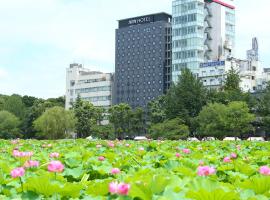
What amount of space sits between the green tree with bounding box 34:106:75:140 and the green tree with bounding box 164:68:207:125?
14915mm

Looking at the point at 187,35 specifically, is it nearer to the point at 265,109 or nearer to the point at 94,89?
the point at 94,89

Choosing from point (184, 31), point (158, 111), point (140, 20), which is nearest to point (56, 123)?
point (158, 111)

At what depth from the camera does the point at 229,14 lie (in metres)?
86.1

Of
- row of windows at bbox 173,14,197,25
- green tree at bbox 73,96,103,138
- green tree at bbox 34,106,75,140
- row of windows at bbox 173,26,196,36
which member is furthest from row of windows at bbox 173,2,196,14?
green tree at bbox 34,106,75,140

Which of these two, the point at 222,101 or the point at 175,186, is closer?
the point at 175,186

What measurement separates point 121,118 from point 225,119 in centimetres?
2420

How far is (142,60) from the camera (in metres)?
92.7

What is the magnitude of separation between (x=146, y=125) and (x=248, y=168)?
255 ft

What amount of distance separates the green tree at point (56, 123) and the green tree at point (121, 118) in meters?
8.12

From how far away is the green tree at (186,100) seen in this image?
5912 cm

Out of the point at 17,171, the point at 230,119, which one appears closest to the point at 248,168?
the point at 17,171

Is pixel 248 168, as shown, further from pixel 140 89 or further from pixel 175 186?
pixel 140 89

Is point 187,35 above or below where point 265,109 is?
above

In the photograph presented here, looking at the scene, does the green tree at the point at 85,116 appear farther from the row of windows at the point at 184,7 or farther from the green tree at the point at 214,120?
the green tree at the point at 214,120
